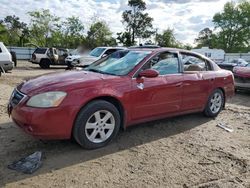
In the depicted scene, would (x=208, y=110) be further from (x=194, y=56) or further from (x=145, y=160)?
(x=145, y=160)

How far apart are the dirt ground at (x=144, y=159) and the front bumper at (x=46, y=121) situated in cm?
35

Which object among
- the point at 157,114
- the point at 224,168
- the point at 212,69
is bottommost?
the point at 224,168

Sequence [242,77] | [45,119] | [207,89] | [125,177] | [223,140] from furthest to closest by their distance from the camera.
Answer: [242,77] < [207,89] < [223,140] < [45,119] < [125,177]

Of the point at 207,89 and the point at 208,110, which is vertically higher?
the point at 207,89

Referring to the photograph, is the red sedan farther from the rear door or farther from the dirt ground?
the dirt ground

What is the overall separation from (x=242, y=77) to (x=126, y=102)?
24.4ft

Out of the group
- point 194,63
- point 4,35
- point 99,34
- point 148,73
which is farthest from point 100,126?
point 4,35

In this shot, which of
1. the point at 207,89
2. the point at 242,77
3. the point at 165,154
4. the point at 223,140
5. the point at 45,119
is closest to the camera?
the point at 45,119

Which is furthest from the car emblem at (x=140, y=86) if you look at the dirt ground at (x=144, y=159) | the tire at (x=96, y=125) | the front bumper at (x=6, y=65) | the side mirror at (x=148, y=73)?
the front bumper at (x=6, y=65)

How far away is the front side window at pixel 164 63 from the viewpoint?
5145 millimetres

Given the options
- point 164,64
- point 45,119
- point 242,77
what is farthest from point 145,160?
point 242,77

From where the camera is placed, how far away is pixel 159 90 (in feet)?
16.5

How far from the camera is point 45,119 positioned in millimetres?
3896

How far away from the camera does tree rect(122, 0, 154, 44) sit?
48531 mm
